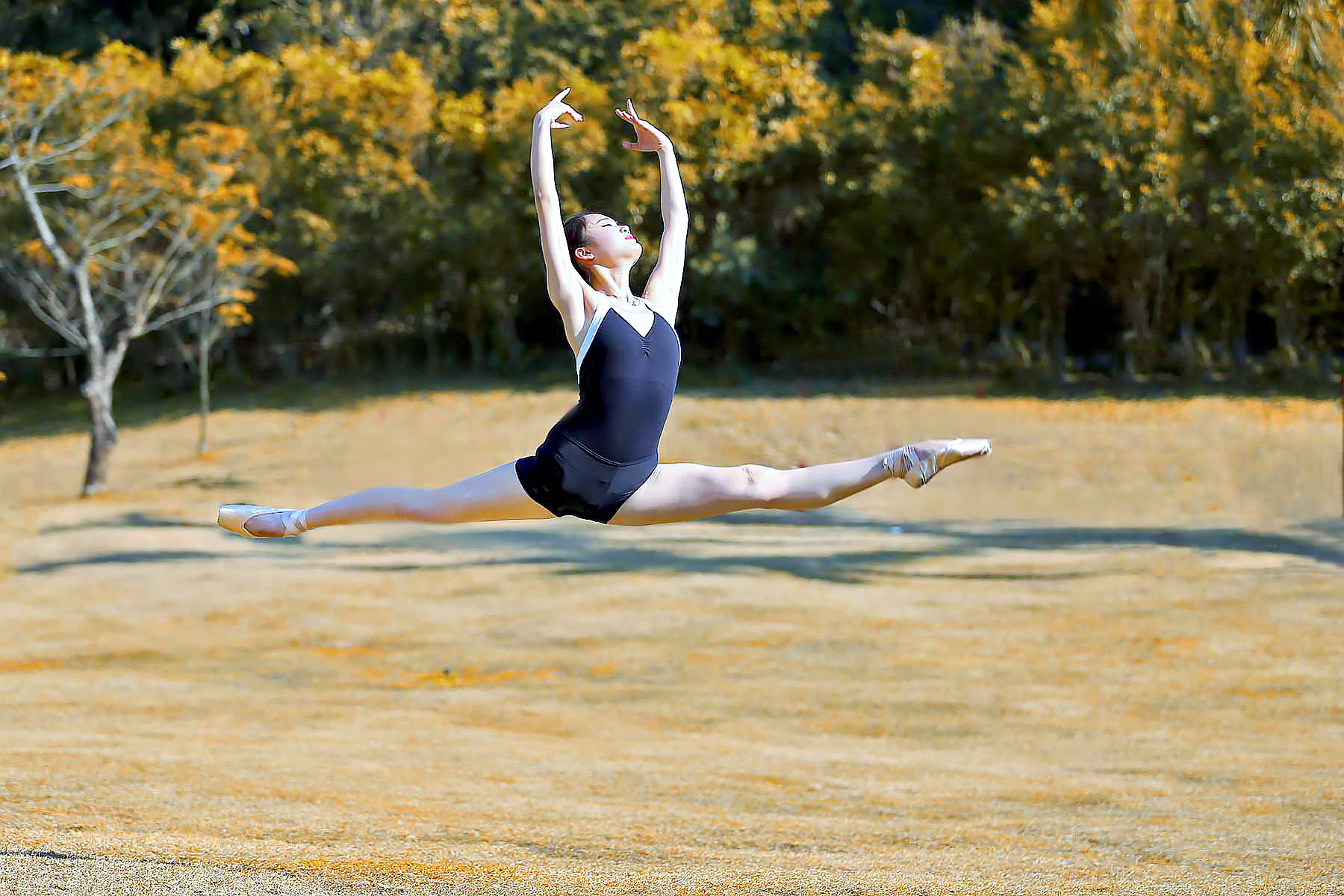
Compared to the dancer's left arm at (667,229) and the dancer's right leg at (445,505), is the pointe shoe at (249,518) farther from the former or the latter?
the dancer's left arm at (667,229)

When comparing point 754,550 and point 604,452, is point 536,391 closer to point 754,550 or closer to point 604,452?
point 754,550

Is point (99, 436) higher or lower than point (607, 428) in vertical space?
lower

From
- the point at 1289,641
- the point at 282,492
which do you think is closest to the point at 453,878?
the point at 1289,641

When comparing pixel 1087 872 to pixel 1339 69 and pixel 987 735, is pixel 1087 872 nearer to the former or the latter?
pixel 987 735

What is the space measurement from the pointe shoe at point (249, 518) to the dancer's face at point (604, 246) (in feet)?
4.35

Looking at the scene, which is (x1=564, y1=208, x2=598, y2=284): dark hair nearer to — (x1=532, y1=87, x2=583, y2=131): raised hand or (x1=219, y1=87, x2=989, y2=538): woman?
(x1=219, y1=87, x2=989, y2=538): woman

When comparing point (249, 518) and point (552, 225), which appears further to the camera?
point (249, 518)

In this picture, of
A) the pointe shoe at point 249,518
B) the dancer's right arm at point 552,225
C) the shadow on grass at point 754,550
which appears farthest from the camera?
the shadow on grass at point 754,550

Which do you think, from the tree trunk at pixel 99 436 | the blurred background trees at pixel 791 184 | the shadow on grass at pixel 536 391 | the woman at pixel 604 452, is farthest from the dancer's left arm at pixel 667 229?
the tree trunk at pixel 99 436

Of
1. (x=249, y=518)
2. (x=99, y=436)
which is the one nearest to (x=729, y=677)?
(x=249, y=518)

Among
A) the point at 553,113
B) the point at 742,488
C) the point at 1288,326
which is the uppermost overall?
the point at 1288,326

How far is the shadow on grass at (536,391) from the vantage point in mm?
29484

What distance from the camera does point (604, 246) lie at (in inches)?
203

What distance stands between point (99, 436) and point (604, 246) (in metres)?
25.0
